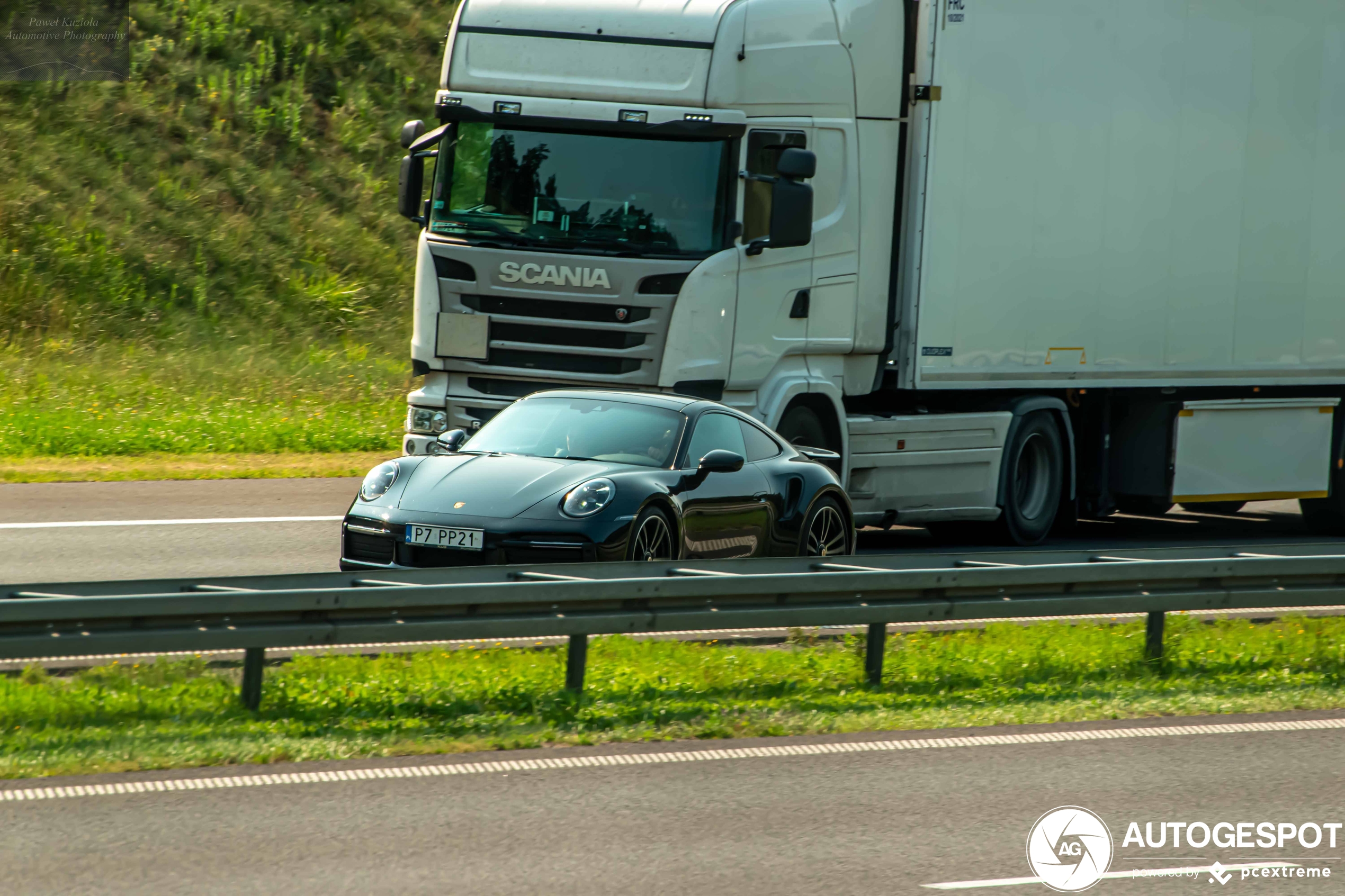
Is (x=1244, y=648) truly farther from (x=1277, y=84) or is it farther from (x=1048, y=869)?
(x=1277, y=84)

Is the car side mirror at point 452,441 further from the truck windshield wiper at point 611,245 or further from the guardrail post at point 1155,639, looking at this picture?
the guardrail post at point 1155,639

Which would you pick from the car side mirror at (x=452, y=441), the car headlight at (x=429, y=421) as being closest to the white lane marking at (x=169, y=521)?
the car headlight at (x=429, y=421)

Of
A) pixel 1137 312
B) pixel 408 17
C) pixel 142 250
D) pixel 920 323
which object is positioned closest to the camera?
pixel 920 323

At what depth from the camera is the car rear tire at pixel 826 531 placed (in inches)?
462

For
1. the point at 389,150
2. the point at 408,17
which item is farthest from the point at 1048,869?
the point at 408,17

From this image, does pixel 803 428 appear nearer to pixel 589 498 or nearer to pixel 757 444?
pixel 757 444

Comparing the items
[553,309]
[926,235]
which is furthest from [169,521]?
[926,235]

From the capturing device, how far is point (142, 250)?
28.9m

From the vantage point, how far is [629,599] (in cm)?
820

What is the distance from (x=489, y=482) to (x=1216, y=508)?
1202cm

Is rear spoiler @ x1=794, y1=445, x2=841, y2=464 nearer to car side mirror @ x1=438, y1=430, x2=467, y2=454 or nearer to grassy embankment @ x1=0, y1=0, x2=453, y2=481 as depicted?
car side mirror @ x1=438, y1=430, x2=467, y2=454

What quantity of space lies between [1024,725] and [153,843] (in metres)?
4.11

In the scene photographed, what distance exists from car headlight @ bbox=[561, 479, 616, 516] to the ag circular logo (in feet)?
13.1

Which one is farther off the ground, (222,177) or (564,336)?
(222,177)
